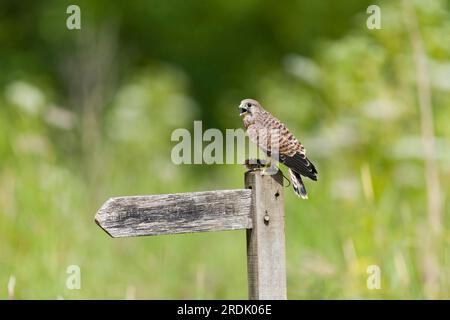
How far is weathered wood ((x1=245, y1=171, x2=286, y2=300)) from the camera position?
9.59ft

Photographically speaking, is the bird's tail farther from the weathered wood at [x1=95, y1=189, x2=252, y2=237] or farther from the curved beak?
the weathered wood at [x1=95, y1=189, x2=252, y2=237]

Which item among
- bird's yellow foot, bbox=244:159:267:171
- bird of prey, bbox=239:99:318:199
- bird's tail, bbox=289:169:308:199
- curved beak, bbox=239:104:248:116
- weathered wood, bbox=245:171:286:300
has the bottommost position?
weathered wood, bbox=245:171:286:300

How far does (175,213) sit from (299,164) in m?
0.61

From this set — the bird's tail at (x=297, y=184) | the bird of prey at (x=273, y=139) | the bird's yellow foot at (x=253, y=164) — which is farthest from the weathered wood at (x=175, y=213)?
the bird's tail at (x=297, y=184)

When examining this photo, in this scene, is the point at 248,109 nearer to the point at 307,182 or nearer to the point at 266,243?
the point at 266,243

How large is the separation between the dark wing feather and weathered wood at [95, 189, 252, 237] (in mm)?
346

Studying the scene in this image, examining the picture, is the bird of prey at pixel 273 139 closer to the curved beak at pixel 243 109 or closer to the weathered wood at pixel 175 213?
the curved beak at pixel 243 109

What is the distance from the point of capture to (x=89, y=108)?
6.88 metres

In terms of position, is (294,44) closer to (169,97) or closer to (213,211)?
(169,97)

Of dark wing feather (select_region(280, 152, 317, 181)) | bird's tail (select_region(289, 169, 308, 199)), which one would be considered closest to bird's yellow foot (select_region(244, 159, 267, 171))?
dark wing feather (select_region(280, 152, 317, 181))

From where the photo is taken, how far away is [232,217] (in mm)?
2912

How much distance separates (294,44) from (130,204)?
9841 mm

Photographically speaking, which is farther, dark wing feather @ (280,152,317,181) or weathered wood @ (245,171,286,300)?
dark wing feather @ (280,152,317,181)
